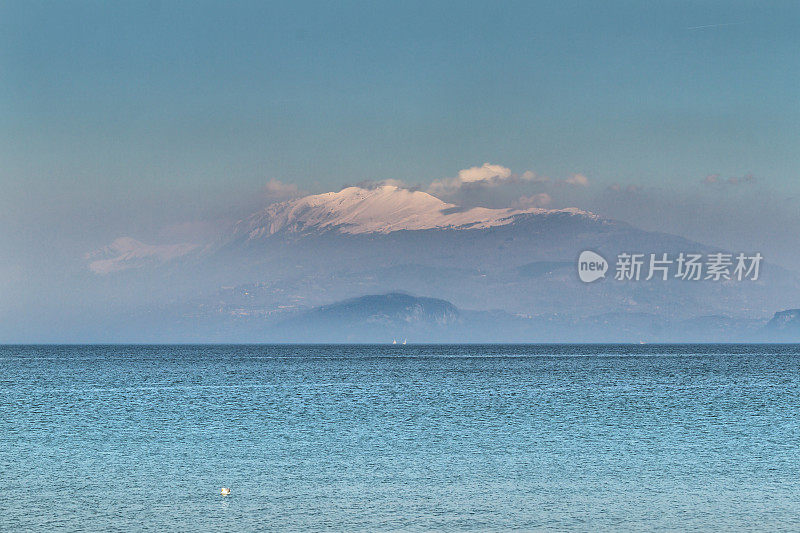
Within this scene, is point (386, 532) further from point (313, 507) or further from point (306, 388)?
point (306, 388)

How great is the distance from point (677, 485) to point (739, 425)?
27.1 m

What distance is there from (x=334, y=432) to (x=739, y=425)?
2524cm

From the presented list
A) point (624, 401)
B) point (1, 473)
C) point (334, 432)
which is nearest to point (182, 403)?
point (334, 432)

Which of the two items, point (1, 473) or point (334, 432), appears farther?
point (334, 432)

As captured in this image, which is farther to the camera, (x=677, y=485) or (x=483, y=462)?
(x=483, y=462)

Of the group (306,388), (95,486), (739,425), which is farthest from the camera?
(306,388)

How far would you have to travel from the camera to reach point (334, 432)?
5447 centimetres

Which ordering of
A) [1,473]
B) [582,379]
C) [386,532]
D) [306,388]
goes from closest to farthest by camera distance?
[386,532], [1,473], [306,388], [582,379]

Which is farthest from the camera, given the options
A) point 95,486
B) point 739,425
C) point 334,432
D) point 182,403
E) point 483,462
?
point 182,403

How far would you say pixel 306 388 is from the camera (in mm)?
101312

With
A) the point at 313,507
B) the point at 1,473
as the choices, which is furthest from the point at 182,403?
the point at 313,507

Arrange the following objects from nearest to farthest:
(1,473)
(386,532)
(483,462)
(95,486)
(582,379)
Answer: (386,532)
(95,486)
(1,473)
(483,462)
(582,379)

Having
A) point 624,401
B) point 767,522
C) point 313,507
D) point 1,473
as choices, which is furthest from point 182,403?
point 767,522

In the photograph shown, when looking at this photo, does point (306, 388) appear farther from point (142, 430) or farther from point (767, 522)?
point (767, 522)
